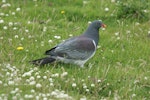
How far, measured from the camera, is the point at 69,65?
11820 mm

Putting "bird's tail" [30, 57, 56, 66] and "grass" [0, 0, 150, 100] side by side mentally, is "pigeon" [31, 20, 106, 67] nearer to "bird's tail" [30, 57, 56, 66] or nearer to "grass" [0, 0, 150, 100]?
"bird's tail" [30, 57, 56, 66]

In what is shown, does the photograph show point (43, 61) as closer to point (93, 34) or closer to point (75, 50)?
point (75, 50)

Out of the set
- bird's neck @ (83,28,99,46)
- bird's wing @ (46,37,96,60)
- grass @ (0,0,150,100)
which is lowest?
grass @ (0,0,150,100)

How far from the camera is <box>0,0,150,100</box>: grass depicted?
10008mm

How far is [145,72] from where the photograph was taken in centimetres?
1167

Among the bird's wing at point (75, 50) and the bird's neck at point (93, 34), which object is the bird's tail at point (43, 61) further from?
the bird's neck at point (93, 34)

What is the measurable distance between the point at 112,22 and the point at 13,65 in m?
4.87

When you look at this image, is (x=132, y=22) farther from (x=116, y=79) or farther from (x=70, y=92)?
(x=70, y=92)

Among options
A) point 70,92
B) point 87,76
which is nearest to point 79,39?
point 87,76

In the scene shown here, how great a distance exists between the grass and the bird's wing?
246 mm

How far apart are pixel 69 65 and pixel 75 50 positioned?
0.38m

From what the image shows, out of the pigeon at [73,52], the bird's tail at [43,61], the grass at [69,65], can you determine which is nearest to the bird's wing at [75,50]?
the pigeon at [73,52]

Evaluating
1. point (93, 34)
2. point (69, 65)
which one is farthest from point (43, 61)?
point (93, 34)

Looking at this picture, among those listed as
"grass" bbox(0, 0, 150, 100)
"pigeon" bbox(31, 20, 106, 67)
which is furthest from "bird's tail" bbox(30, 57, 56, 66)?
"grass" bbox(0, 0, 150, 100)
